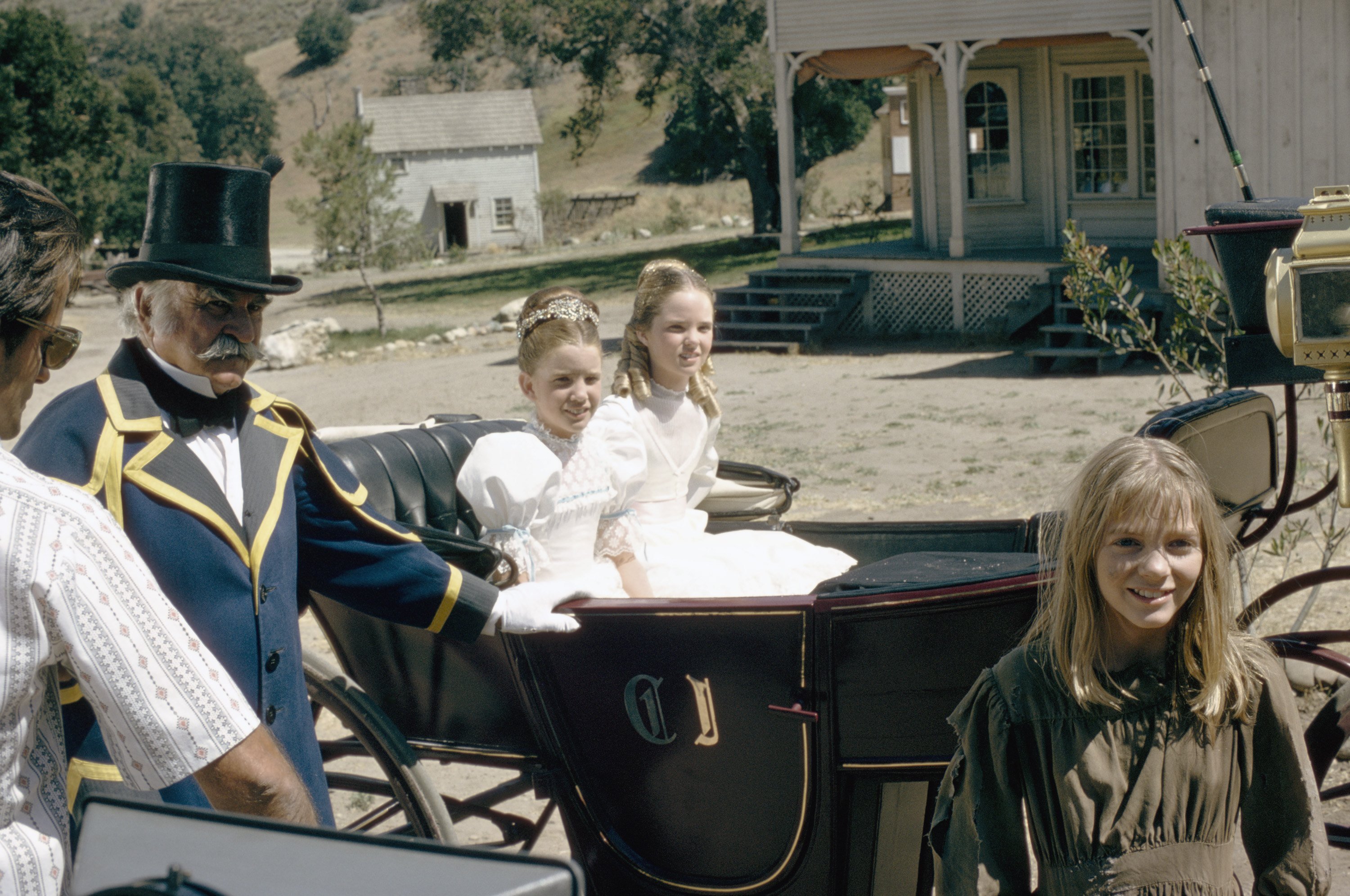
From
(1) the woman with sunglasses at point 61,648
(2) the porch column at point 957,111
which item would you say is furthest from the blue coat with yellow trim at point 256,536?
(2) the porch column at point 957,111

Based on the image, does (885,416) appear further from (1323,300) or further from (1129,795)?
(1323,300)

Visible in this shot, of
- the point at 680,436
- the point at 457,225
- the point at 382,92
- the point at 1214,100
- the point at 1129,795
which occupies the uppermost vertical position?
the point at 382,92

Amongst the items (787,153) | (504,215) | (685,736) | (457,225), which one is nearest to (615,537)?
(685,736)

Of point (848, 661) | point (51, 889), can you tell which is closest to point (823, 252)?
point (848, 661)

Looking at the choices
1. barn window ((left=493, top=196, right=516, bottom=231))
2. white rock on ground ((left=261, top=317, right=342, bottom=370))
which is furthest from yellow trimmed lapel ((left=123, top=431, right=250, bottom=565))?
barn window ((left=493, top=196, right=516, bottom=231))

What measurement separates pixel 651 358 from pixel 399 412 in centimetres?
1002

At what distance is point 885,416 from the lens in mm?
11422

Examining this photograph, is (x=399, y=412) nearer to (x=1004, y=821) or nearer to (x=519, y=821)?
(x=519, y=821)

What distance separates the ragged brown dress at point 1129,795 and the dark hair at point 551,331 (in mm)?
1471

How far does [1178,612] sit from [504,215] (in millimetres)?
43311

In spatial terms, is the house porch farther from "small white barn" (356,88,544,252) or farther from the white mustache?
"small white barn" (356,88,544,252)

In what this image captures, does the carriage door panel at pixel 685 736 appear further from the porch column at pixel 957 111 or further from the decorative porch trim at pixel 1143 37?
the porch column at pixel 957 111

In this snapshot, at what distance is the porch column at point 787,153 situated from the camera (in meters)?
17.0

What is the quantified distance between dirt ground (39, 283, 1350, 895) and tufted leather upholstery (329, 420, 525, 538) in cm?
111
